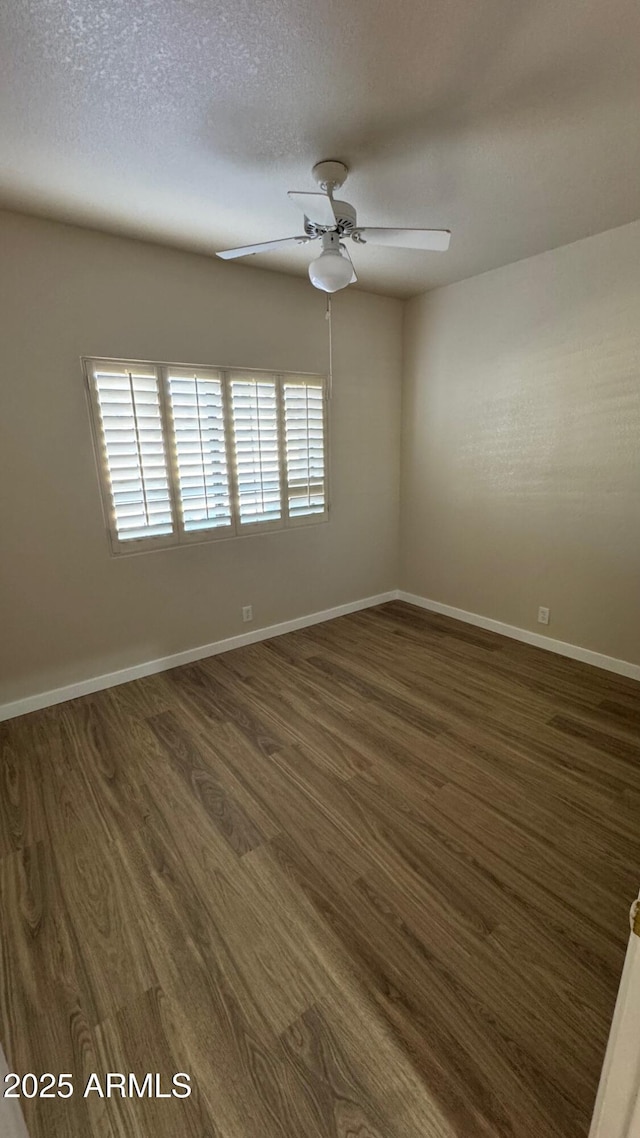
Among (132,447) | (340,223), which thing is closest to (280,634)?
(132,447)

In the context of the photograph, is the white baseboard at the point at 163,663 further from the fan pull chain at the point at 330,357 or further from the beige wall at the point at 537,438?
the fan pull chain at the point at 330,357

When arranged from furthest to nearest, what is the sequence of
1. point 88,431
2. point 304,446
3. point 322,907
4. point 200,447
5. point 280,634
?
point 280,634
point 304,446
point 200,447
point 88,431
point 322,907

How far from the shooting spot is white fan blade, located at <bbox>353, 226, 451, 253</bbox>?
6.09 ft

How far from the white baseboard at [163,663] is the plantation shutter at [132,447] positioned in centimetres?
89

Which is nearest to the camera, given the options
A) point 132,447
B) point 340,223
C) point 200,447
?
point 340,223

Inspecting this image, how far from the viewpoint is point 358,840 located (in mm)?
1769

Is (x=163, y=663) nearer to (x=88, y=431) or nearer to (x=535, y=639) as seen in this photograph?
(x=88, y=431)

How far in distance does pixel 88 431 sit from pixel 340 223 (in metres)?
1.73

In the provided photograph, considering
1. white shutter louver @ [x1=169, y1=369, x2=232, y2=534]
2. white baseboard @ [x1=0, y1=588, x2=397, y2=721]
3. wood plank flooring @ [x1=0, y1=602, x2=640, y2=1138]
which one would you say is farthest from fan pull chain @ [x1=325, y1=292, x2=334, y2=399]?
wood plank flooring @ [x1=0, y1=602, x2=640, y2=1138]

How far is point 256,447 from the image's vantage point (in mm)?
3252

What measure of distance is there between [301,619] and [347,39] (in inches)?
126

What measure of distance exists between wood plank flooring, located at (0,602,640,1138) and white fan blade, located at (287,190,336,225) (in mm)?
2389

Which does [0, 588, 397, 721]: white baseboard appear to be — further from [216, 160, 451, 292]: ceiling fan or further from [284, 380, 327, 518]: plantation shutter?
[216, 160, 451, 292]: ceiling fan

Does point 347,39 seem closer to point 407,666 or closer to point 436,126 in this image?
point 436,126
